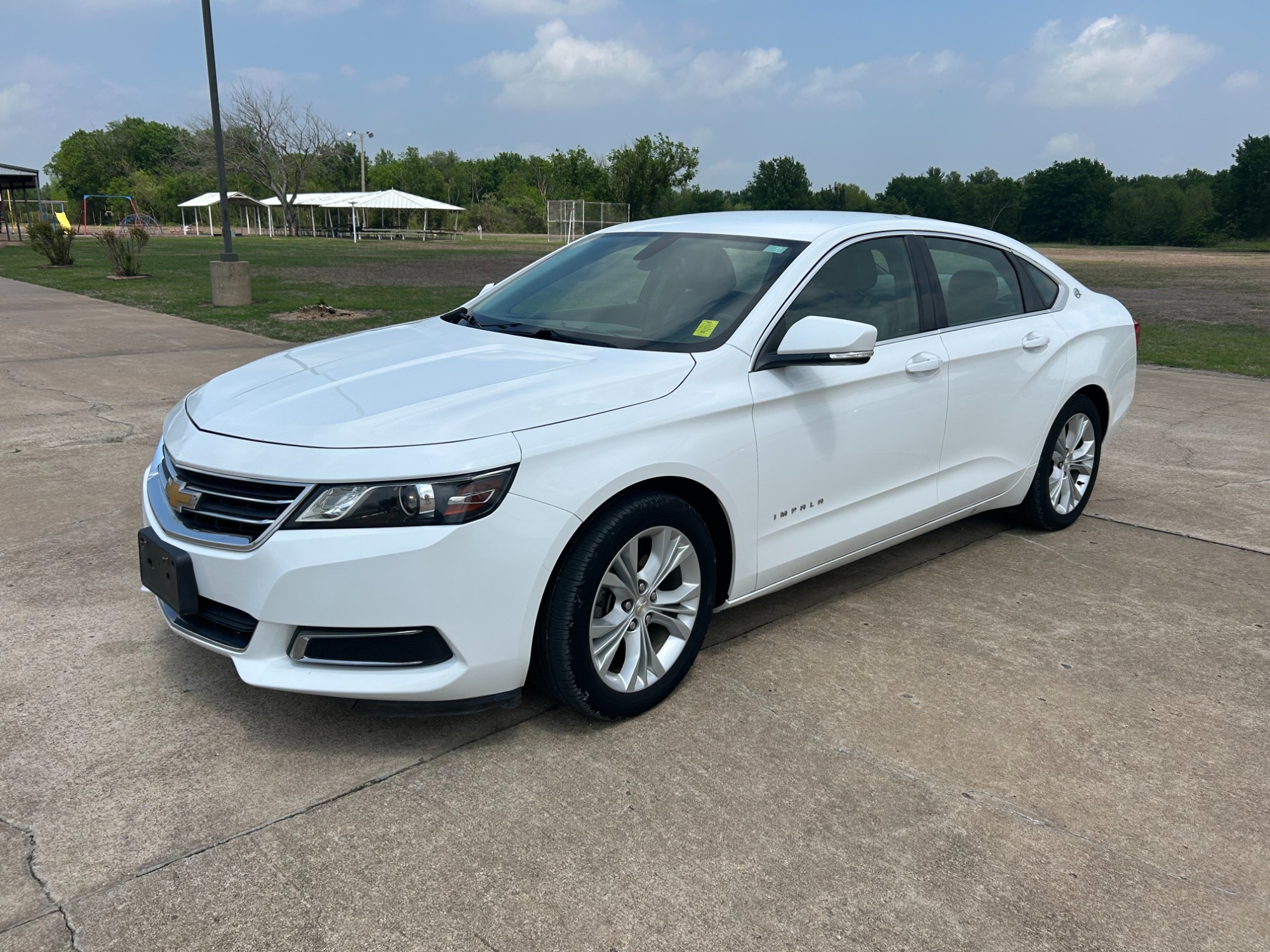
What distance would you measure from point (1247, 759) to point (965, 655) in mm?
972

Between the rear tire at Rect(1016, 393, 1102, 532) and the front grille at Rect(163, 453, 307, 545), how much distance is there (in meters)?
3.69

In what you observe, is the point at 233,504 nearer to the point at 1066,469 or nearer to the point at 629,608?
the point at 629,608

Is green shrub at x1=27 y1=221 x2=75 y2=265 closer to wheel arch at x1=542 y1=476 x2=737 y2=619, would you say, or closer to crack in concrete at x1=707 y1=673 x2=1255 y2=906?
wheel arch at x1=542 y1=476 x2=737 y2=619

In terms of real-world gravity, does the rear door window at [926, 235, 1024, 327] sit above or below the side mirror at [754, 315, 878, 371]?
above

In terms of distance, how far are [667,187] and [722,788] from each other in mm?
61838

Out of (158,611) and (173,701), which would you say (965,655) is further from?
(158,611)

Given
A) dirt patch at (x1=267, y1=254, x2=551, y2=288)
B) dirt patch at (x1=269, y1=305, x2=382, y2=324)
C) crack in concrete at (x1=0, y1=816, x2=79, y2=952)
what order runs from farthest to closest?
dirt patch at (x1=267, y1=254, x2=551, y2=288) → dirt patch at (x1=269, y1=305, x2=382, y2=324) → crack in concrete at (x1=0, y1=816, x2=79, y2=952)

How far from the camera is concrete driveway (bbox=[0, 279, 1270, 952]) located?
2.40m

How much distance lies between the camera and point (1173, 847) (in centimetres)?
270

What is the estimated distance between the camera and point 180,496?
3043 mm

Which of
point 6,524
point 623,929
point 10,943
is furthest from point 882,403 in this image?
point 6,524

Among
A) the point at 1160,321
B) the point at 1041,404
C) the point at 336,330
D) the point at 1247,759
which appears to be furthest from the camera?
the point at 1160,321

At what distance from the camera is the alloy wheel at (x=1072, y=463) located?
514 cm

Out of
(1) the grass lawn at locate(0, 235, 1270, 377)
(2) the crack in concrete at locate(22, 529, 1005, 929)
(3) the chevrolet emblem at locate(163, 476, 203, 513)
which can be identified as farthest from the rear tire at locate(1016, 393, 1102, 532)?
(1) the grass lawn at locate(0, 235, 1270, 377)
